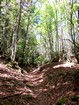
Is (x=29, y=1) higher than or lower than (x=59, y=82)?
higher

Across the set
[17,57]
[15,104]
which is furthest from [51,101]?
[17,57]

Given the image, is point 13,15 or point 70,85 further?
point 13,15

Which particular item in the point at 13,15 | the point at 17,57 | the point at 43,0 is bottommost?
the point at 17,57

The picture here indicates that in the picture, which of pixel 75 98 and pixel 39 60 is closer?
pixel 75 98

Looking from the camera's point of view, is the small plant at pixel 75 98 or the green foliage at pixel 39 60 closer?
the small plant at pixel 75 98

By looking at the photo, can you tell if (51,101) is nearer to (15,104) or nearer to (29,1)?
(15,104)

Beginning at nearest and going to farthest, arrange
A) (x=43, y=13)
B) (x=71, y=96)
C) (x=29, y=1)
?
1. (x=71, y=96)
2. (x=29, y=1)
3. (x=43, y=13)

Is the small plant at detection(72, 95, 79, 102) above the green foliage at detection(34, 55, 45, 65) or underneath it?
above

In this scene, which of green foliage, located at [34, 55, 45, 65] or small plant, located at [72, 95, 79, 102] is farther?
green foliage, located at [34, 55, 45, 65]

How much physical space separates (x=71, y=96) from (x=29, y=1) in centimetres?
1959

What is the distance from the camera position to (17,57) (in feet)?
112

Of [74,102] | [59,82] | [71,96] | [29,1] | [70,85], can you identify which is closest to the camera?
[74,102]

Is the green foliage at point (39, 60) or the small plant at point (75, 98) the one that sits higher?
the small plant at point (75, 98)

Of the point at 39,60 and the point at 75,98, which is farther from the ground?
the point at 75,98
